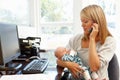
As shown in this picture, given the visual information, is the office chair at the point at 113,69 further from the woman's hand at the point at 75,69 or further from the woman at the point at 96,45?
the woman's hand at the point at 75,69

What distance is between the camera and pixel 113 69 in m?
1.52

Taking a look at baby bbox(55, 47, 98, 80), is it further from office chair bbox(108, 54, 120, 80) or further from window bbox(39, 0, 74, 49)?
window bbox(39, 0, 74, 49)

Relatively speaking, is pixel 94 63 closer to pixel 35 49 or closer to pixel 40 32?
pixel 35 49

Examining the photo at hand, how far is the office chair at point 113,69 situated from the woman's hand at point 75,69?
0.83 ft

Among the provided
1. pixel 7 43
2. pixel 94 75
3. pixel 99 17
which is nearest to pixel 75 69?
pixel 94 75

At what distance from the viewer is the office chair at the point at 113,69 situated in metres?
1.51

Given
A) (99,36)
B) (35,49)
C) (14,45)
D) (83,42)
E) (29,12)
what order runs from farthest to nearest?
(29,12) < (35,49) < (14,45) < (83,42) < (99,36)

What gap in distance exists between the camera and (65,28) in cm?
344

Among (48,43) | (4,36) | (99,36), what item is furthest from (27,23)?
(99,36)

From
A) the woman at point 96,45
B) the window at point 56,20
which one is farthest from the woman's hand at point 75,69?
the window at point 56,20

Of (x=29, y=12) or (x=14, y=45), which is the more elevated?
(x=29, y=12)

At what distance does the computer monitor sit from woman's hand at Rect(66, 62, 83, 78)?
1.68 feet

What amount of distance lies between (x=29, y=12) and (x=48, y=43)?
63cm

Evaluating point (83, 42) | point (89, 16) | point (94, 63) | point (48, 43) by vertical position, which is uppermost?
point (89, 16)
